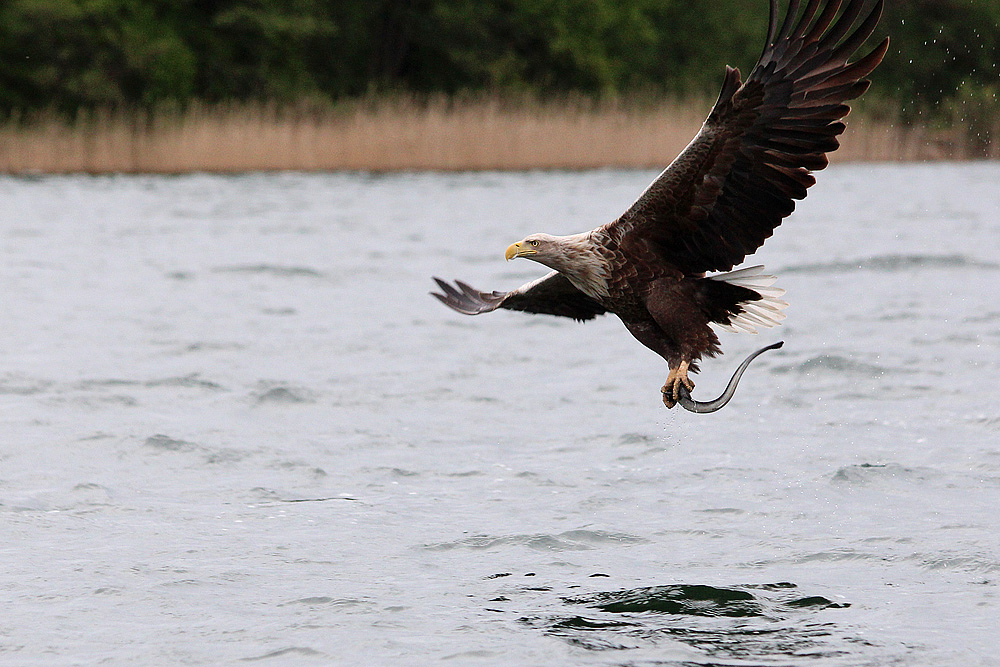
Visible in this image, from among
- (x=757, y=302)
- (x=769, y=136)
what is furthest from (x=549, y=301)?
(x=769, y=136)

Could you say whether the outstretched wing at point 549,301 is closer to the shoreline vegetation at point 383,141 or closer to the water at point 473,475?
the water at point 473,475

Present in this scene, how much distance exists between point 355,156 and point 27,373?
548 inches

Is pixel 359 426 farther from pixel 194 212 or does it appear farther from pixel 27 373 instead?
pixel 194 212

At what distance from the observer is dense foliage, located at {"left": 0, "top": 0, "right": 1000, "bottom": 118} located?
29.2 meters

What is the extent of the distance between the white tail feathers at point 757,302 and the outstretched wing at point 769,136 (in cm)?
24

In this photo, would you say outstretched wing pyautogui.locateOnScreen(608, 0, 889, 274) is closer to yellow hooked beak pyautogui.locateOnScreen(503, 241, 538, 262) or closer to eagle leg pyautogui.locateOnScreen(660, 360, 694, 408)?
yellow hooked beak pyautogui.locateOnScreen(503, 241, 538, 262)

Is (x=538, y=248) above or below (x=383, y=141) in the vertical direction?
above

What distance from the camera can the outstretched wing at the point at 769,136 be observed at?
212 inches

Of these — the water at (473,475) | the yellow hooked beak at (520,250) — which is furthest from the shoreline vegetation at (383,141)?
the yellow hooked beak at (520,250)

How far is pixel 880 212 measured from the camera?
61.4 ft

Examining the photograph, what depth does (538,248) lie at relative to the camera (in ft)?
19.1

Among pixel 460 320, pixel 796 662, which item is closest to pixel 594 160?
pixel 460 320

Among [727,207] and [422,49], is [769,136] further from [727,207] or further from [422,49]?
[422,49]

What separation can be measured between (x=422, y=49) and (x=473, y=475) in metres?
28.3
